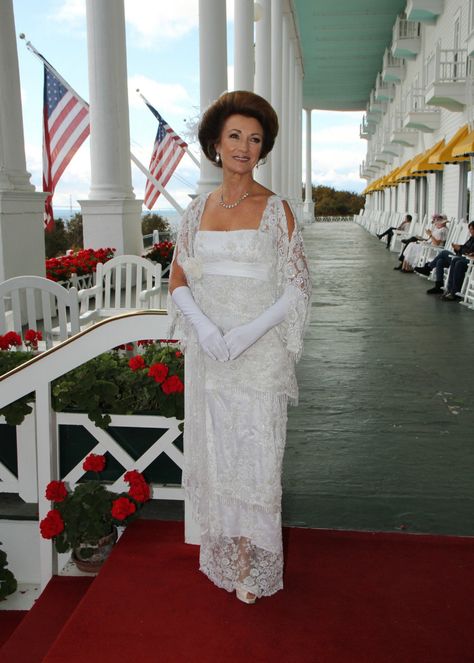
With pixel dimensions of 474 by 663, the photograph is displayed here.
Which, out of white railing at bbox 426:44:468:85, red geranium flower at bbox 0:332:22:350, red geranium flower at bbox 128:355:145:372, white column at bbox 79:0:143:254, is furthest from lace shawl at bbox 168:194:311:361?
white railing at bbox 426:44:468:85

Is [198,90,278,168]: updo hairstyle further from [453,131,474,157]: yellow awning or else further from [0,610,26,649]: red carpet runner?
[453,131,474,157]: yellow awning

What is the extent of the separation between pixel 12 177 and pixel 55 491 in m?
5.06

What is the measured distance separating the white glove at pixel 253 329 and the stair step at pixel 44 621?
1.40 metres

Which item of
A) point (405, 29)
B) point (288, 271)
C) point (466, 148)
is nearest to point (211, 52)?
point (466, 148)

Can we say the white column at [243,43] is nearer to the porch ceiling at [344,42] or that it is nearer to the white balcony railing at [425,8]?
the white balcony railing at [425,8]

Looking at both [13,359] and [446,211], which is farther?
[446,211]

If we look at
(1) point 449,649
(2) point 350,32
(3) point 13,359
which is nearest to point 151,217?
(2) point 350,32

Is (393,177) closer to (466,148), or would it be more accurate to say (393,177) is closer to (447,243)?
(447,243)

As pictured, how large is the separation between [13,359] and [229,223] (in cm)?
182

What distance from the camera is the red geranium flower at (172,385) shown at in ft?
10.6

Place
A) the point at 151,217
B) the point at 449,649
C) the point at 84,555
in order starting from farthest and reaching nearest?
the point at 151,217, the point at 84,555, the point at 449,649

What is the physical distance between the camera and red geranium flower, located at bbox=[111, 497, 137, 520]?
3176 mm

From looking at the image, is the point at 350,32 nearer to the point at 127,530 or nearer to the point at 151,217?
the point at 151,217

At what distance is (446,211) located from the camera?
61.5 feet
